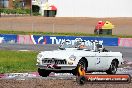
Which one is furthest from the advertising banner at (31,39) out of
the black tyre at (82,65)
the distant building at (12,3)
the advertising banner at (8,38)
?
the distant building at (12,3)

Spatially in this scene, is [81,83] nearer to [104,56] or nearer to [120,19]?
[104,56]

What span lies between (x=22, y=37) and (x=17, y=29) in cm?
1319

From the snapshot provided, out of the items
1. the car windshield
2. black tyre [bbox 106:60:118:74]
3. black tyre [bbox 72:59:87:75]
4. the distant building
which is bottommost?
the distant building

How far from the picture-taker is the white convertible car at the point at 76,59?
17.6 metres

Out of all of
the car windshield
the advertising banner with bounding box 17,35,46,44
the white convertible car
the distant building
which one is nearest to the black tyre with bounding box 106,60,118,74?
the white convertible car

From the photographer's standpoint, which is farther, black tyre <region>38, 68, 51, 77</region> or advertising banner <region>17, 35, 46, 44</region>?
advertising banner <region>17, 35, 46, 44</region>

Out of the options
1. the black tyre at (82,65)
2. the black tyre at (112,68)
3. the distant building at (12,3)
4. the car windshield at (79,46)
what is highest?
the car windshield at (79,46)

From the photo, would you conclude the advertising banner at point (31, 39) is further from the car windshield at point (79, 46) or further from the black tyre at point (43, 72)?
the black tyre at point (43, 72)

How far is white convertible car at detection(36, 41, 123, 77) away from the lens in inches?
694

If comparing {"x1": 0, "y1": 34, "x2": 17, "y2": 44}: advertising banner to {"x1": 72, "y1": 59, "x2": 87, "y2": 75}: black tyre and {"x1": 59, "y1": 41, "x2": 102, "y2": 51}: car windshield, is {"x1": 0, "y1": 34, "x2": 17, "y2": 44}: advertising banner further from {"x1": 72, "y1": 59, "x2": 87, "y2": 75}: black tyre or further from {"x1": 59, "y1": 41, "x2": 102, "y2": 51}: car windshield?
{"x1": 72, "y1": 59, "x2": 87, "y2": 75}: black tyre

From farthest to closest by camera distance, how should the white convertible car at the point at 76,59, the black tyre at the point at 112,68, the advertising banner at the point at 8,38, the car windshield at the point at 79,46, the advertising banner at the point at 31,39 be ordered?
the advertising banner at the point at 8,38, the advertising banner at the point at 31,39, the black tyre at the point at 112,68, the car windshield at the point at 79,46, the white convertible car at the point at 76,59

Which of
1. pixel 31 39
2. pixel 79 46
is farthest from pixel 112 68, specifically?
pixel 31 39

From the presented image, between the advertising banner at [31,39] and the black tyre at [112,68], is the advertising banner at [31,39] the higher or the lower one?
the lower one

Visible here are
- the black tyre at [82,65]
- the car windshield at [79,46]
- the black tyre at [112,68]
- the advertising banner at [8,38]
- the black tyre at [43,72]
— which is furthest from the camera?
the advertising banner at [8,38]
